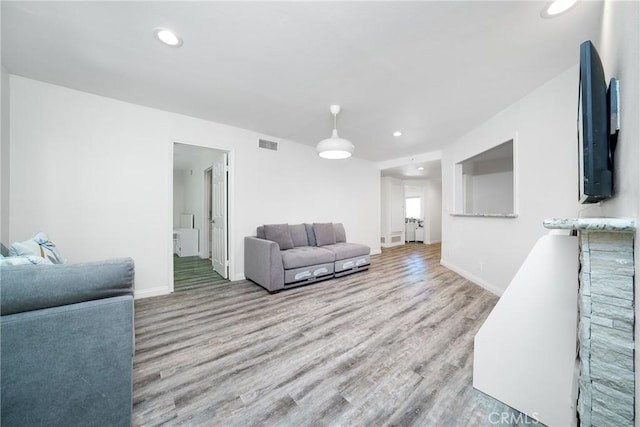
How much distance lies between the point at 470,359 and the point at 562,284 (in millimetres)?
920

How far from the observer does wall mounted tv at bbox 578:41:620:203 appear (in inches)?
37.3

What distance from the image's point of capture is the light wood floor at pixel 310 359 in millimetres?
1255

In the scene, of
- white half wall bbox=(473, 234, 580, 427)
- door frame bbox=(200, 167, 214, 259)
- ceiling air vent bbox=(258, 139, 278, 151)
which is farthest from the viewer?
door frame bbox=(200, 167, 214, 259)

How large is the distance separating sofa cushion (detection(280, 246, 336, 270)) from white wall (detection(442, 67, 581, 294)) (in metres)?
2.27

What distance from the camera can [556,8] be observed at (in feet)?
4.61

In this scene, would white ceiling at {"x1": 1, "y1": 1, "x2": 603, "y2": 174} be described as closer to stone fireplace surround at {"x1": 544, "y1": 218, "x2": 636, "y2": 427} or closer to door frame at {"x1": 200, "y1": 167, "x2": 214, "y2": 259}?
stone fireplace surround at {"x1": 544, "y1": 218, "x2": 636, "y2": 427}

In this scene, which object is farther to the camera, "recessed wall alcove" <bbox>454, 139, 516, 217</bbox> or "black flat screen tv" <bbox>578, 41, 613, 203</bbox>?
"recessed wall alcove" <bbox>454, 139, 516, 217</bbox>

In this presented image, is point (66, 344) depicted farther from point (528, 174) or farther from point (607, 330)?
point (528, 174)

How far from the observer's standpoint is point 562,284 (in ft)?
3.78

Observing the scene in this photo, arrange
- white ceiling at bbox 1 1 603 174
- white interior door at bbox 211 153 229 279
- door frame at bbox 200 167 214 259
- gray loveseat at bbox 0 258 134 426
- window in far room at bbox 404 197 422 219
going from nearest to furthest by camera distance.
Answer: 1. gray loveseat at bbox 0 258 134 426
2. white ceiling at bbox 1 1 603 174
3. white interior door at bbox 211 153 229 279
4. door frame at bbox 200 167 214 259
5. window in far room at bbox 404 197 422 219

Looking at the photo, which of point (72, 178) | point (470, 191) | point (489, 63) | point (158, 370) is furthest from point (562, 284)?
point (72, 178)

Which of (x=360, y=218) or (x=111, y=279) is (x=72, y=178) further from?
(x=360, y=218)

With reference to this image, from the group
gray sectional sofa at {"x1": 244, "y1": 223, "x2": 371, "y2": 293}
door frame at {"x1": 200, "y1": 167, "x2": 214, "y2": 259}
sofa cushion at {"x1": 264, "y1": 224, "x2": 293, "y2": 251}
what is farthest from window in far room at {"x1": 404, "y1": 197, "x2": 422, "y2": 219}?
door frame at {"x1": 200, "y1": 167, "x2": 214, "y2": 259}

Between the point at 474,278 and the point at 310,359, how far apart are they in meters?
3.06
